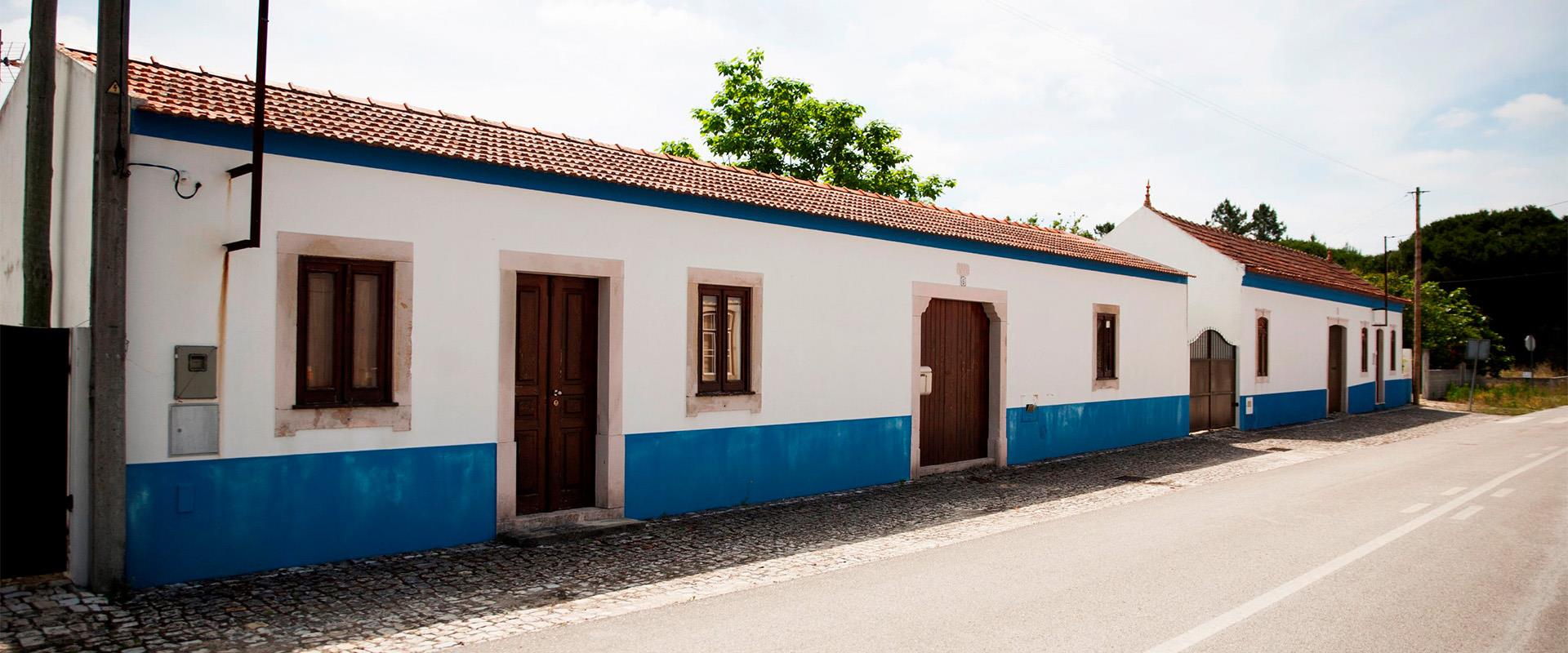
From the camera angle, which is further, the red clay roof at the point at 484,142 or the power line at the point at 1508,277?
the power line at the point at 1508,277

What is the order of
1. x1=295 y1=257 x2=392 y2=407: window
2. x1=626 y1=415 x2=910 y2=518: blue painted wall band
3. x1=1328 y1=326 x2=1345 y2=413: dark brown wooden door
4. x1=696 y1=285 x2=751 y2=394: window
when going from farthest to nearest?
x1=1328 y1=326 x2=1345 y2=413: dark brown wooden door, x1=696 y1=285 x2=751 y2=394: window, x1=626 y1=415 x2=910 y2=518: blue painted wall band, x1=295 y1=257 x2=392 y2=407: window

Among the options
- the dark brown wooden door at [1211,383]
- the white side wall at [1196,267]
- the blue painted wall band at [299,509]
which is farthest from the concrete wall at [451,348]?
the white side wall at [1196,267]

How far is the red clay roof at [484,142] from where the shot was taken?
21.9 ft

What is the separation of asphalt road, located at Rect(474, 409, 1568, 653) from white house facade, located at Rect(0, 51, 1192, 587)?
105 inches

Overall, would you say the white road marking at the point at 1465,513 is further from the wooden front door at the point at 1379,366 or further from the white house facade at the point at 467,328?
the wooden front door at the point at 1379,366

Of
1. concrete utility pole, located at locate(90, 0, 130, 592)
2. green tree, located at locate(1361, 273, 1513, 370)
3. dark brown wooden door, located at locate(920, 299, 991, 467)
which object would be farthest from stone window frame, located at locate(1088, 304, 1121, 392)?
green tree, located at locate(1361, 273, 1513, 370)

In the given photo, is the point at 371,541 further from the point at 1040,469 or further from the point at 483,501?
the point at 1040,469

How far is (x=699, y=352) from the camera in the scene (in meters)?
9.49

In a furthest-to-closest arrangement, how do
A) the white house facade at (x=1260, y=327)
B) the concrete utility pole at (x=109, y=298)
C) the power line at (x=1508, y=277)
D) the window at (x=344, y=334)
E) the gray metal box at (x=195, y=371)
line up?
the power line at (x=1508, y=277)
the white house facade at (x=1260, y=327)
the window at (x=344, y=334)
the gray metal box at (x=195, y=371)
the concrete utility pole at (x=109, y=298)

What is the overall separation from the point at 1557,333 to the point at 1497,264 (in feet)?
13.6

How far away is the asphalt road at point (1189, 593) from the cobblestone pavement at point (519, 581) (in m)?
0.40

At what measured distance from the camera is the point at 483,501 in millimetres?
7746

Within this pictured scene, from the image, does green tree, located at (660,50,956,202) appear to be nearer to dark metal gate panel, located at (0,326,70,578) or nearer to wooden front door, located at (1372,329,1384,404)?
wooden front door, located at (1372,329,1384,404)

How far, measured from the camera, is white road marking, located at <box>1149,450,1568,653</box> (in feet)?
16.3
